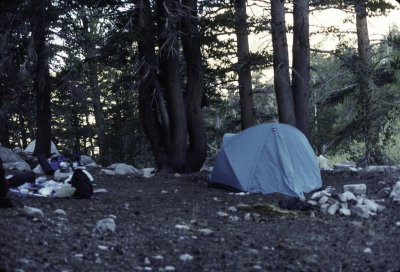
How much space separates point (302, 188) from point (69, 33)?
11.7m

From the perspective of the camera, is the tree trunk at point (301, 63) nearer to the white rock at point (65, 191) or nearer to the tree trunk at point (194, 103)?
the tree trunk at point (194, 103)

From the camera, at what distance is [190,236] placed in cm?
589

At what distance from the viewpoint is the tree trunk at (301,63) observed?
1345 cm

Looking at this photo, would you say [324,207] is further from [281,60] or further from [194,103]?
[194,103]

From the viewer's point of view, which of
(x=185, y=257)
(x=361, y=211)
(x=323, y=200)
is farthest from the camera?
(x=323, y=200)

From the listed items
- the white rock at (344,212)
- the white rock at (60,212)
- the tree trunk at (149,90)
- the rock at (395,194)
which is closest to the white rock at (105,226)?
the white rock at (60,212)

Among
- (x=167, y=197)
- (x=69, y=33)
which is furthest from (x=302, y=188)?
(x=69, y=33)

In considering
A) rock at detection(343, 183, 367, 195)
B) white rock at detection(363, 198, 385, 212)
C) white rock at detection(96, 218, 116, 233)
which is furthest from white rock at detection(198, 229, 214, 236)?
rock at detection(343, 183, 367, 195)

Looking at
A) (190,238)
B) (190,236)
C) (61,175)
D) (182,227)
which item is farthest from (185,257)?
(61,175)

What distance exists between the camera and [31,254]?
4469 millimetres

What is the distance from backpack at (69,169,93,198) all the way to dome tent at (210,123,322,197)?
3185mm

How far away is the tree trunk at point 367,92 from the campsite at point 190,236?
6417mm

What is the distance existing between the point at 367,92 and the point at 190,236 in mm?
12464

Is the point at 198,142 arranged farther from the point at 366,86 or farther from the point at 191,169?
the point at 366,86
